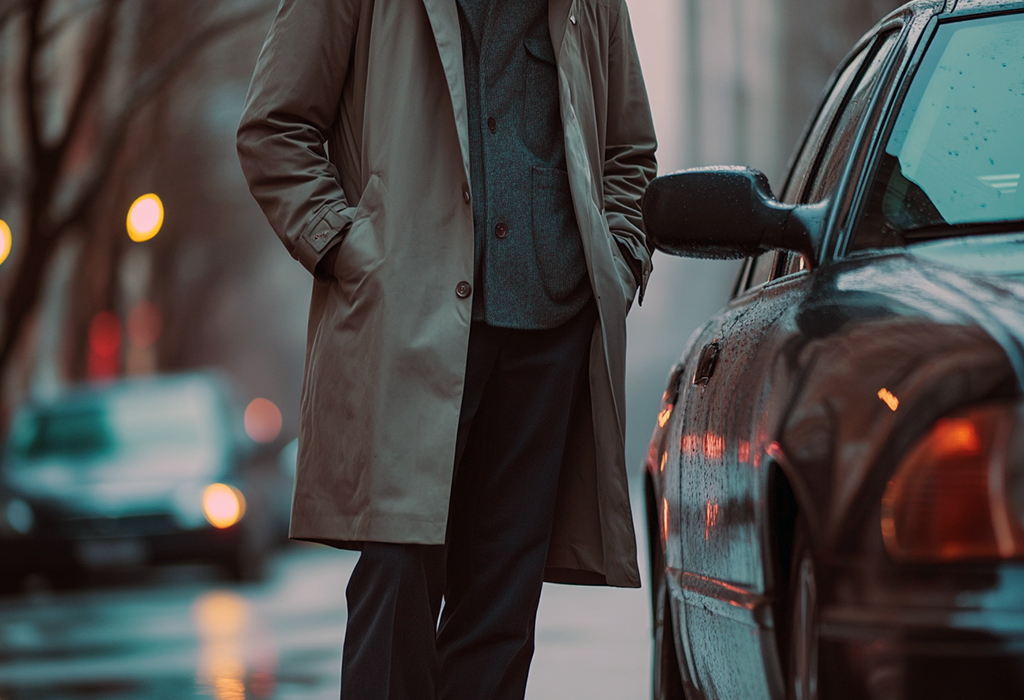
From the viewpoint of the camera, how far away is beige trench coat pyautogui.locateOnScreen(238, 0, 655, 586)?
3182 millimetres

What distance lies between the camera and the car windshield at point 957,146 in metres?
2.66

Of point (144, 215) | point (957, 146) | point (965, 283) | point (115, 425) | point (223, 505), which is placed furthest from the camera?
point (144, 215)

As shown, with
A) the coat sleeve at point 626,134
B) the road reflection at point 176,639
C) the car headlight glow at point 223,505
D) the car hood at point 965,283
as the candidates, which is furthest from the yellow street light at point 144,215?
the car hood at point 965,283

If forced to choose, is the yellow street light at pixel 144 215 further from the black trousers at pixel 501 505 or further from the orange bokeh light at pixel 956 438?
the orange bokeh light at pixel 956 438

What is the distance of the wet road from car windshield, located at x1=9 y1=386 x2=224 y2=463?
1.12 meters

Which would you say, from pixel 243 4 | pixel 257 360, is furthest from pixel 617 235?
pixel 257 360

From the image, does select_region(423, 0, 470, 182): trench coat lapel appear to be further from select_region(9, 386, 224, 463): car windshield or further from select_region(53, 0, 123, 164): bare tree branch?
select_region(53, 0, 123, 164): bare tree branch

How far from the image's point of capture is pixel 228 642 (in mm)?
8531

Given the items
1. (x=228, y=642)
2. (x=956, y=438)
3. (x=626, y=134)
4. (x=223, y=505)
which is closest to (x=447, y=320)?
(x=626, y=134)

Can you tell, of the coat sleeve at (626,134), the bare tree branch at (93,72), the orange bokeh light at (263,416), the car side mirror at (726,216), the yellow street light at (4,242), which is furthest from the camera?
the orange bokeh light at (263,416)

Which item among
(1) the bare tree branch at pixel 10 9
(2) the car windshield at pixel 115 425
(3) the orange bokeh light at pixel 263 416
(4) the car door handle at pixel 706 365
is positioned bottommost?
(3) the orange bokeh light at pixel 263 416

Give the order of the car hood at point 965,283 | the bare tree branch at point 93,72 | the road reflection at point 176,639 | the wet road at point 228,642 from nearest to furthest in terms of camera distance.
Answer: the car hood at point 965,283 → the wet road at point 228,642 → the road reflection at point 176,639 → the bare tree branch at point 93,72

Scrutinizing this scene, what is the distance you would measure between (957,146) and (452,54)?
991 millimetres

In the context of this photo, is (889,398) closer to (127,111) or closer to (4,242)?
(127,111)
